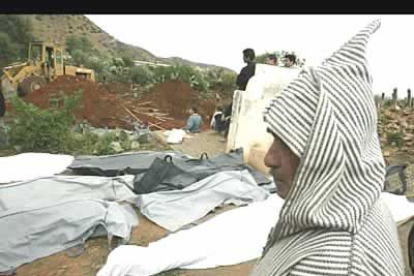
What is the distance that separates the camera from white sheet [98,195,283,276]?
8.26 feet

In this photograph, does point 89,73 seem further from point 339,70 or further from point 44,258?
point 339,70

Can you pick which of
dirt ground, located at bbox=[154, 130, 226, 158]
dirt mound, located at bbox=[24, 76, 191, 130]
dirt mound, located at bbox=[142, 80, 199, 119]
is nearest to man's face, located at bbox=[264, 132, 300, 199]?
dirt ground, located at bbox=[154, 130, 226, 158]

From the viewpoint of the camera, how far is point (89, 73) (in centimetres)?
1168

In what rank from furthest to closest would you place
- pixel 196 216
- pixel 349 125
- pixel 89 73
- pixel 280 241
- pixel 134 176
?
pixel 89 73 < pixel 134 176 < pixel 196 216 < pixel 280 241 < pixel 349 125

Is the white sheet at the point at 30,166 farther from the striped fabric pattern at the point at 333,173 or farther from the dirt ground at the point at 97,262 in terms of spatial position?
the striped fabric pattern at the point at 333,173

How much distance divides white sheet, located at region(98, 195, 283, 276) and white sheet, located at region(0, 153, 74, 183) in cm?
182

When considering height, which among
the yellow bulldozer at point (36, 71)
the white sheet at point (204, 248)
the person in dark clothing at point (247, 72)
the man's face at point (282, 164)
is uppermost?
the person in dark clothing at point (247, 72)

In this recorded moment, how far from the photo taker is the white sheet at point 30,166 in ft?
13.3

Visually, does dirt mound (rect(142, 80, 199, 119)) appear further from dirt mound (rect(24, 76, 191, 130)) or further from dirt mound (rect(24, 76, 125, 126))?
dirt mound (rect(24, 76, 125, 126))

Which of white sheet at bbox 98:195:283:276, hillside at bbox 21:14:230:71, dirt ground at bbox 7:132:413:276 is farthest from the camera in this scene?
hillside at bbox 21:14:230:71

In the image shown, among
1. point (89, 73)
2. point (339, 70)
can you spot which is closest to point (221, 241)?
point (339, 70)

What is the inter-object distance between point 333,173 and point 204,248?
7.28ft

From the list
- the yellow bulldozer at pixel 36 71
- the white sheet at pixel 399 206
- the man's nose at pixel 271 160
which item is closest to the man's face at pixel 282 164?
the man's nose at pixel 271 160

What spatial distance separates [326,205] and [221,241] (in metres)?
2.29
